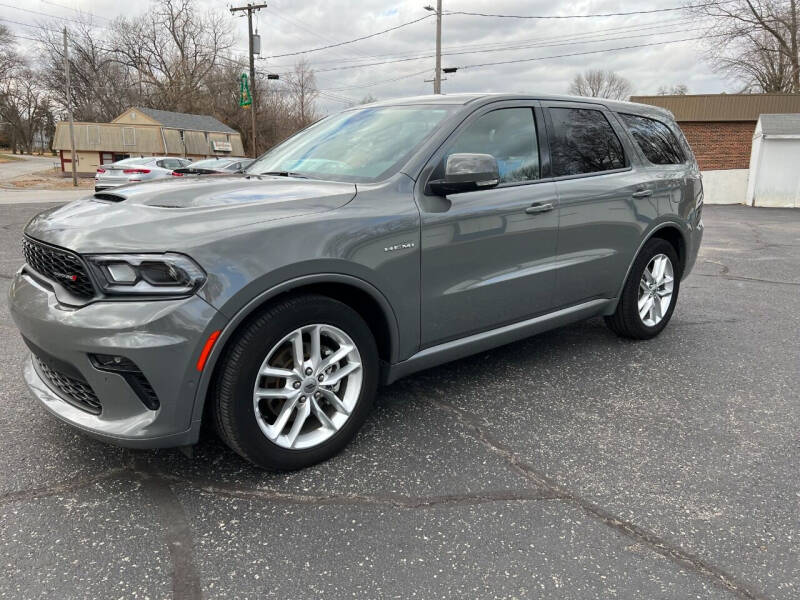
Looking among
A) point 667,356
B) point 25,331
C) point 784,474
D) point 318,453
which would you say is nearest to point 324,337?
point 318,453

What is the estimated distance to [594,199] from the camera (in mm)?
4020

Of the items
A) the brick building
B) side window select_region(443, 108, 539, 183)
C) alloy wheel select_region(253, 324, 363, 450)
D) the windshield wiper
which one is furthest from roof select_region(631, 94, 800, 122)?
alloy wheel select_region(253, 324, 363, 450)

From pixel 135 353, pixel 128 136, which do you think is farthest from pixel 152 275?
pixel 128 136

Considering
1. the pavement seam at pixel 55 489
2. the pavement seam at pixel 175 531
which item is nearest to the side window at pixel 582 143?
the pavement seam at pixel 175 531

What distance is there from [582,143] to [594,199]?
42cm

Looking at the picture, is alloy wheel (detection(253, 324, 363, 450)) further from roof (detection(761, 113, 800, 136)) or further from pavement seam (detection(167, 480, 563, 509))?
roof (detection(761, 113, 800, 136))

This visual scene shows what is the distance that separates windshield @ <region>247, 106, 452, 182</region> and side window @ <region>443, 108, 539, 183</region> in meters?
0.21

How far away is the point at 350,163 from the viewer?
3383 mm

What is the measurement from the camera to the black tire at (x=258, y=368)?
2.48 metres

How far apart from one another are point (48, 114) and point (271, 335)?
281ft

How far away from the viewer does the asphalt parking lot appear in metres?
2.13

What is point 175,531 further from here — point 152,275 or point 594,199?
point 594,199

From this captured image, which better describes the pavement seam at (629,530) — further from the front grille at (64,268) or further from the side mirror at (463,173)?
the front grille at (64,268)

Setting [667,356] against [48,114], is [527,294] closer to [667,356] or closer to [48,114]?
[667,356]
